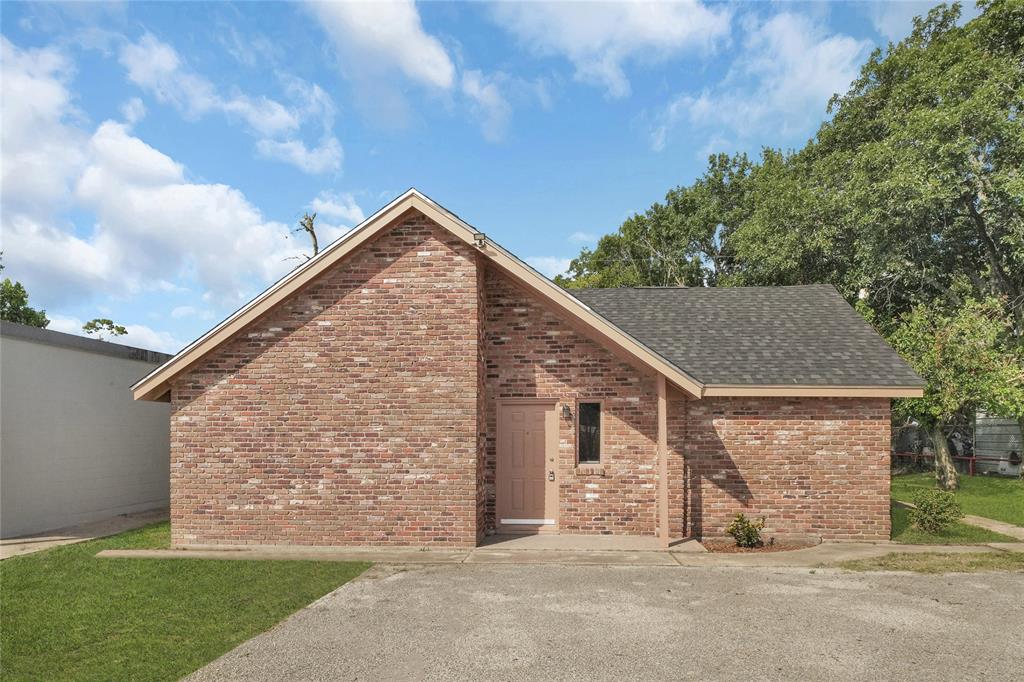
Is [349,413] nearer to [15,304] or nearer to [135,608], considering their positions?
[135,608]

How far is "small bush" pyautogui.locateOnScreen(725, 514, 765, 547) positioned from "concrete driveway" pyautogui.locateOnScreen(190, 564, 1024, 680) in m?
1.69

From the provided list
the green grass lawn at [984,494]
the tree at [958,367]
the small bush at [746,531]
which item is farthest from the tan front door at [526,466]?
the tree at [958,367]

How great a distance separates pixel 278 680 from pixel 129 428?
11418 mm

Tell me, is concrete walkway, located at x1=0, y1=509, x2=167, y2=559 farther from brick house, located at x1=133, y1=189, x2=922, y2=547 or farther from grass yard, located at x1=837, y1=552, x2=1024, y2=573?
grass yard, located at x1=837, y1=552, x2=1024, y2=573

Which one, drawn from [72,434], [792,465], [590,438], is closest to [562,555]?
[590,438]

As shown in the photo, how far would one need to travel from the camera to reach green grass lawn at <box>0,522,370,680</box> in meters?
5.65

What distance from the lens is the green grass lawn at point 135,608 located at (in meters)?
5.65

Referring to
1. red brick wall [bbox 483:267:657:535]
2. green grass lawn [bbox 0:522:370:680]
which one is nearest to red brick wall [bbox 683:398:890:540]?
red brick wall [bbox 483:267:657:535]

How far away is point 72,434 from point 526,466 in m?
9.21

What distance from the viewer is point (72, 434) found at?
12.7m

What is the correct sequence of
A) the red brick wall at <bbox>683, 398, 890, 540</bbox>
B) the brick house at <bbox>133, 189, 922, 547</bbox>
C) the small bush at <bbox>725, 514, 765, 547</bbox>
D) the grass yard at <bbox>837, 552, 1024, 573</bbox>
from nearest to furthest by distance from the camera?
the grass yard at <bbox>837, 552, 1024, 573</bbox> → the brick house at <bbox>133, 189, 922, 547</bbox> → the small bush at <bbox>725, 514, 765, 547</bbox> → the red brick wall at <bbox>683, 398, 890, 540</bbox>

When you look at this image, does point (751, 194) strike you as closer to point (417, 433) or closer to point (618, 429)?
point (618, 429)

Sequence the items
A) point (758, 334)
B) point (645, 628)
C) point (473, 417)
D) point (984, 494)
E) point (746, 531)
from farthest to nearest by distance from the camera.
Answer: point (984, 494), point (758, 334), point (746, 531), point (473, 417), point (645, 628)

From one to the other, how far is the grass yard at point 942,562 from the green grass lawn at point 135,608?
7.36 m
